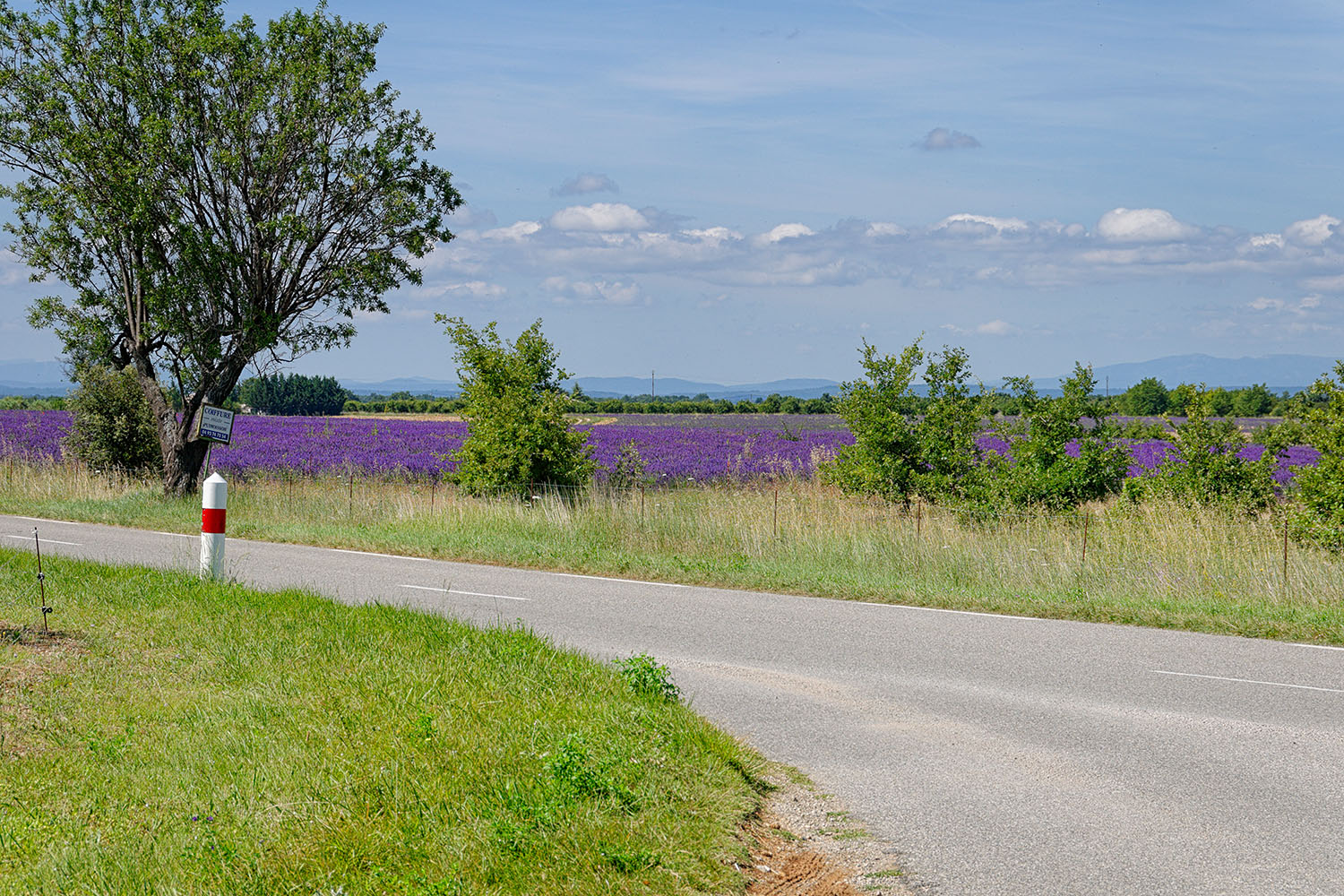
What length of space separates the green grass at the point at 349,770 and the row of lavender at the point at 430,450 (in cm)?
1501

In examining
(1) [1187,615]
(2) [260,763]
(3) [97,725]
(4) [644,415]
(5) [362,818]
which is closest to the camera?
(5) [362,818]

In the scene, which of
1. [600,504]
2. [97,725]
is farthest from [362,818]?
[600,504]

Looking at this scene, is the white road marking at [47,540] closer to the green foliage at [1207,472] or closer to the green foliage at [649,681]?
the green foliage at [649,681]

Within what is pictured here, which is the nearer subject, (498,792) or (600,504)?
(498,792)

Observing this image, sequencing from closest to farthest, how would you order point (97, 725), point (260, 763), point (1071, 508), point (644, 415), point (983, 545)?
1. point (260, 763)
2. point (97, 725)
3. point (983, 545)
4. point (1071, 508)
5. point (644, 415)

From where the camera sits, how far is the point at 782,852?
5.23 metres

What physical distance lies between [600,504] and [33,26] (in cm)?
1442

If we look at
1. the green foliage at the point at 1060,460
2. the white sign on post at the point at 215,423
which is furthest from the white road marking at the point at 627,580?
the green foliage at the point at 1060,460

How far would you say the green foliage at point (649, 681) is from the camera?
7.20 m

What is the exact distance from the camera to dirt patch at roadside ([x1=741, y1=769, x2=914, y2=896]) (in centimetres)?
484

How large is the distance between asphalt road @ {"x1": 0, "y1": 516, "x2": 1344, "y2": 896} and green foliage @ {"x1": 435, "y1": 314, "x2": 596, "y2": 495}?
303 inches

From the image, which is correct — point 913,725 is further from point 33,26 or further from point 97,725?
point 33,26

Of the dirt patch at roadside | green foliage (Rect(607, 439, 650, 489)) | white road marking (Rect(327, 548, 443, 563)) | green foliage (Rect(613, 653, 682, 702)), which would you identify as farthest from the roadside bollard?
green foliage (Rect(607, 439, 650, 489))

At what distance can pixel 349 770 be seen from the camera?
5562mm
